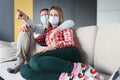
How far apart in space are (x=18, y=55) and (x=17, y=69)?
0.16m

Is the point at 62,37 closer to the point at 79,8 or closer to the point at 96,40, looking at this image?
the point at 96,40

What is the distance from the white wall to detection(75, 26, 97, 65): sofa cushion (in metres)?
1.78

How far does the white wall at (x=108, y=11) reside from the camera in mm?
3564

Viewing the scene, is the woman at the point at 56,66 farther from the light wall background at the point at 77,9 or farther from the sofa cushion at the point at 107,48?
the light wall background at the point at 77,9

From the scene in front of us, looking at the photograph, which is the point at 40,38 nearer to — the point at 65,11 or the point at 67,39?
the point at 67,39

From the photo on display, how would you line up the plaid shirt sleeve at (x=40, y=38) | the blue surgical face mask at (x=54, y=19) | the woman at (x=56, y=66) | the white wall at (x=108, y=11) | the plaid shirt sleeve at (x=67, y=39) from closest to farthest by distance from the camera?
the woman at (x=56, y=66)
the plaid shirt sleeve at (x=67, y=39)
the blue surgical face mask at (x=54, y=19)
the plaid shirt sleeve at (x=40, y=38)
the white wall at (x=108, y=11)

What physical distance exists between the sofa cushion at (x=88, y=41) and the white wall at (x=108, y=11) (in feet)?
5.84

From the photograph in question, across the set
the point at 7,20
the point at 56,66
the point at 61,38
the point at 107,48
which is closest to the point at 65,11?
the point at 7,20

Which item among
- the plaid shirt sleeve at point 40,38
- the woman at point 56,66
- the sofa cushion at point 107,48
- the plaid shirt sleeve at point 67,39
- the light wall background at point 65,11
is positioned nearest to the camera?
the woman at point 56,66

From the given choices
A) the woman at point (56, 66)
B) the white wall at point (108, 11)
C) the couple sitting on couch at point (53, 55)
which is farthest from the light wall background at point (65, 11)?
the woman at point (56, 66)

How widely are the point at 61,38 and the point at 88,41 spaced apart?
25 centimetres

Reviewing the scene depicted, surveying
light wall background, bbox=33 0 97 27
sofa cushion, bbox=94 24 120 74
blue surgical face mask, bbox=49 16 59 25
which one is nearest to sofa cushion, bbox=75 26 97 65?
sofa cushion, bbox=94 24 120 74

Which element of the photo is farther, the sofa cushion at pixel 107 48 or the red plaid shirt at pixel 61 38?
the red plaid shirt at pixel 61 38

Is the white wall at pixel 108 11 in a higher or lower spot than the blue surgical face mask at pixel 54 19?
higher
